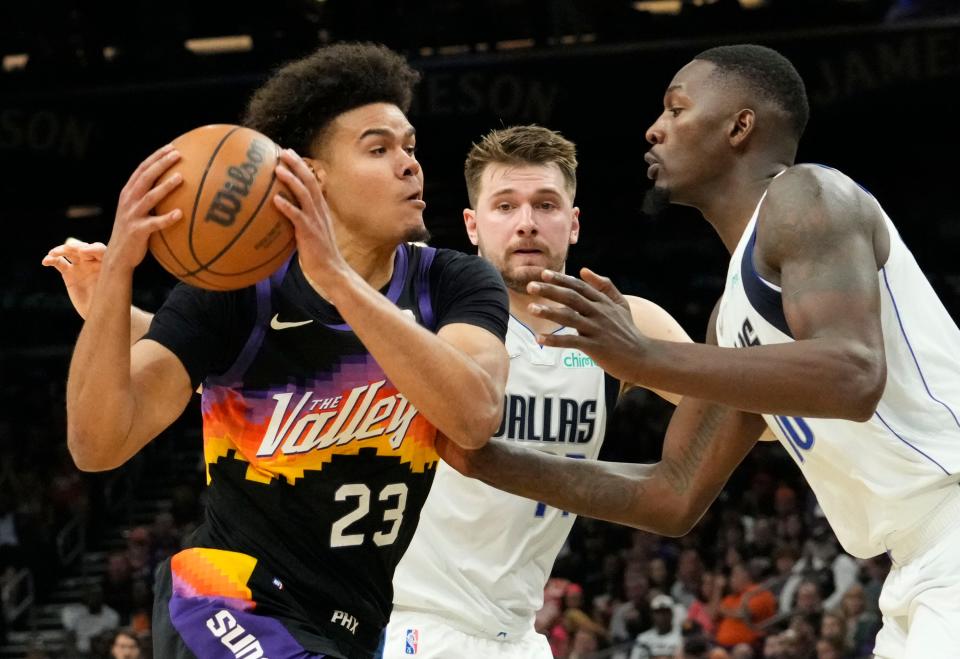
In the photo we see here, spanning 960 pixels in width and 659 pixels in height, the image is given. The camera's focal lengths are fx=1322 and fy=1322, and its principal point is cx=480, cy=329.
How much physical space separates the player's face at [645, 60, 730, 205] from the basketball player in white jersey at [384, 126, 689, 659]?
0.91 meters

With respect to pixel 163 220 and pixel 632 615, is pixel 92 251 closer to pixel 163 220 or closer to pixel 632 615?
pixel 163 220

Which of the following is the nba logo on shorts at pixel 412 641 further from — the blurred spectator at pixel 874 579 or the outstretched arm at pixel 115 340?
the blurred spectator at pixel 874 579

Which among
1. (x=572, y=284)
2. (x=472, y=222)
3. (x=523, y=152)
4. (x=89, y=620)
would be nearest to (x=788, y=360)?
(x=572, y=284)

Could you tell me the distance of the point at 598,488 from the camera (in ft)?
14.3

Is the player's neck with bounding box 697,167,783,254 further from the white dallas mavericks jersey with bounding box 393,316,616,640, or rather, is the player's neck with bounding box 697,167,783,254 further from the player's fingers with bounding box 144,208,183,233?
the player's fingers with bounding box 144,208,183,233

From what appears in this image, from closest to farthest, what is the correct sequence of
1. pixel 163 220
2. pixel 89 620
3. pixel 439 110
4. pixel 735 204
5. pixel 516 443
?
pixel 163 220 → pixel 735 204 → pixel 516 443 → pixel 89 620 → pixel 439 110

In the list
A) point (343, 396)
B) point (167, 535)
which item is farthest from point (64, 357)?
point (343, 396)

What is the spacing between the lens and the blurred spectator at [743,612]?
11.3 m

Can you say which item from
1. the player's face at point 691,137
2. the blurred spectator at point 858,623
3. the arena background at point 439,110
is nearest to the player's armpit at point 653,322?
the player's face at point 691,137

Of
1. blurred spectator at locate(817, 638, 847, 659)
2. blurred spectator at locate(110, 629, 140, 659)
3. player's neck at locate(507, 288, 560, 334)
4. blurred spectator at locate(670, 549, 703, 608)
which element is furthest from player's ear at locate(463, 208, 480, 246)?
blurred spectator at locate(110, 629, 140, 659)

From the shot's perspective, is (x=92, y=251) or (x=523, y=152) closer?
(x=92, y=251)

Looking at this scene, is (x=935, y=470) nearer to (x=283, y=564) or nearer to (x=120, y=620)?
(x=283, y=564)

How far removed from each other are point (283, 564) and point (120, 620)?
1201 cm

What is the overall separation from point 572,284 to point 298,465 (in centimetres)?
87
